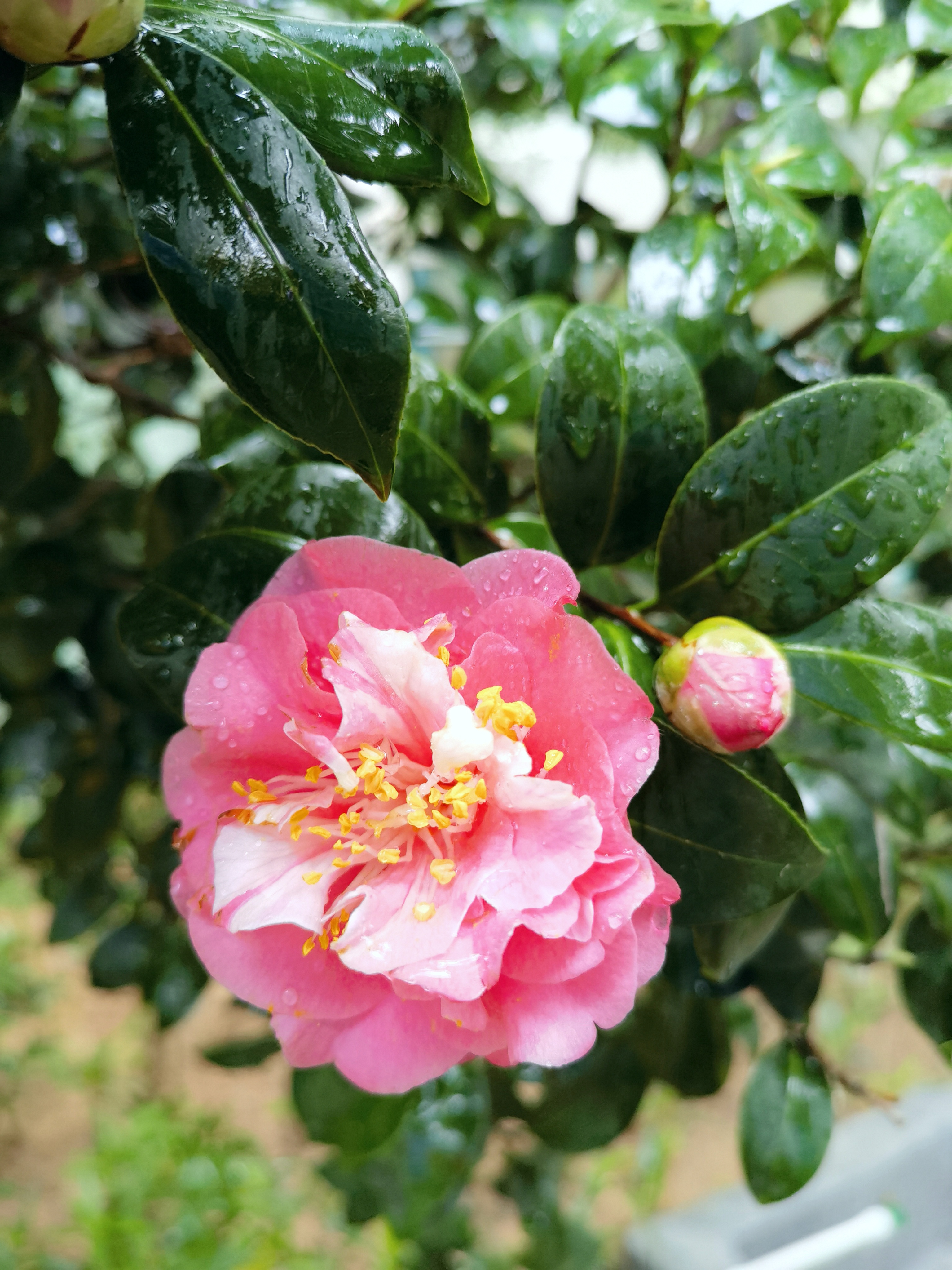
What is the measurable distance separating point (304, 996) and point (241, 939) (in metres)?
0.04

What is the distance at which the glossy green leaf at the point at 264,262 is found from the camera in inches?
10.8

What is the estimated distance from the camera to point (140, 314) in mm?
869

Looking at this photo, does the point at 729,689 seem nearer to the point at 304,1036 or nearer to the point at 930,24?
the point at 304,1036

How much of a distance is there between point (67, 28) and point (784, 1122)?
727 millimetres

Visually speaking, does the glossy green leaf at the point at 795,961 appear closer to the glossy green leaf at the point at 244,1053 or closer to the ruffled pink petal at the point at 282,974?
the ruffled pink petal at the point at 282,974

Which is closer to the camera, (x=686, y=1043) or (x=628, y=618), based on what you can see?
(x=628, y=618)

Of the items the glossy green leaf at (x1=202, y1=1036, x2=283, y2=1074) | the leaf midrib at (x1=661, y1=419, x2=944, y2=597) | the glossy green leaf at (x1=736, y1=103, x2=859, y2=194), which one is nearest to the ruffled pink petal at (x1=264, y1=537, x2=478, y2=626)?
the leaf midrib at (x1=661, y1=419, x2=944, y2=597)

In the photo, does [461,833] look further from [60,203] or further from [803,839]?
[60,203]

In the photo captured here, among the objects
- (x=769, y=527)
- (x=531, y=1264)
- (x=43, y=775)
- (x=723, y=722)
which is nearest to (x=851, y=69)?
(x=769, y=527)

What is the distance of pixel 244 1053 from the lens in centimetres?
93

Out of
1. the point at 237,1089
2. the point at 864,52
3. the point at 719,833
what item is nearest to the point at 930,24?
the point at 864,52

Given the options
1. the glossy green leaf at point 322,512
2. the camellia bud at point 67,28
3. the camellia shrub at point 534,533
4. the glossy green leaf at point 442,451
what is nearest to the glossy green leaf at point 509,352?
the camellia shrub at point 534,533

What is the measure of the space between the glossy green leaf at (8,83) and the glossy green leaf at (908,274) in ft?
1.31

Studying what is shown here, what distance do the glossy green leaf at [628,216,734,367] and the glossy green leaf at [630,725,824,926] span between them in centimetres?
25
